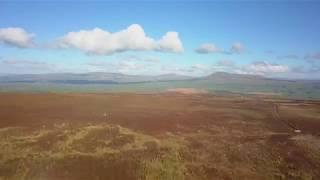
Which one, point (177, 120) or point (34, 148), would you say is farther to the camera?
point (177, 120)

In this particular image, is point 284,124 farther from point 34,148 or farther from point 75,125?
point 34,148

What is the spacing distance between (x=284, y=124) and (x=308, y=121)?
6126mm

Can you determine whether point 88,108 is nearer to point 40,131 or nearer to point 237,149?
point 40,131

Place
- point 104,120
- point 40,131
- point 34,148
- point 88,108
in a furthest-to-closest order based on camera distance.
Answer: point 88,108 → point 104,120 → point 40,131 → point 34,148

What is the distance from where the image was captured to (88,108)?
6475 centimetres

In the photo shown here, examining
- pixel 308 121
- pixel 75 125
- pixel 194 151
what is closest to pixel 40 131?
pixel 75 125

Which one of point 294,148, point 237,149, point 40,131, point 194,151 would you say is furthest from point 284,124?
point 40,131

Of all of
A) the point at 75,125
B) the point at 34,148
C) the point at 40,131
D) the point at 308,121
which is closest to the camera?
the point at 34,148

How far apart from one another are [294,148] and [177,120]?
65.5 ft

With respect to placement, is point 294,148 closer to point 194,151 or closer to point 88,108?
point 194,151

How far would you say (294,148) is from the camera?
132 ft

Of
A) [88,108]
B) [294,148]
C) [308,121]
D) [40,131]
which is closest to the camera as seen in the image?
[294,148]

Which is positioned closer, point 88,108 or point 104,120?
point 104,120

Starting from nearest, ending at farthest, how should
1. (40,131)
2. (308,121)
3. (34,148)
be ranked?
(34,148)
(40,131)
(308,121)
